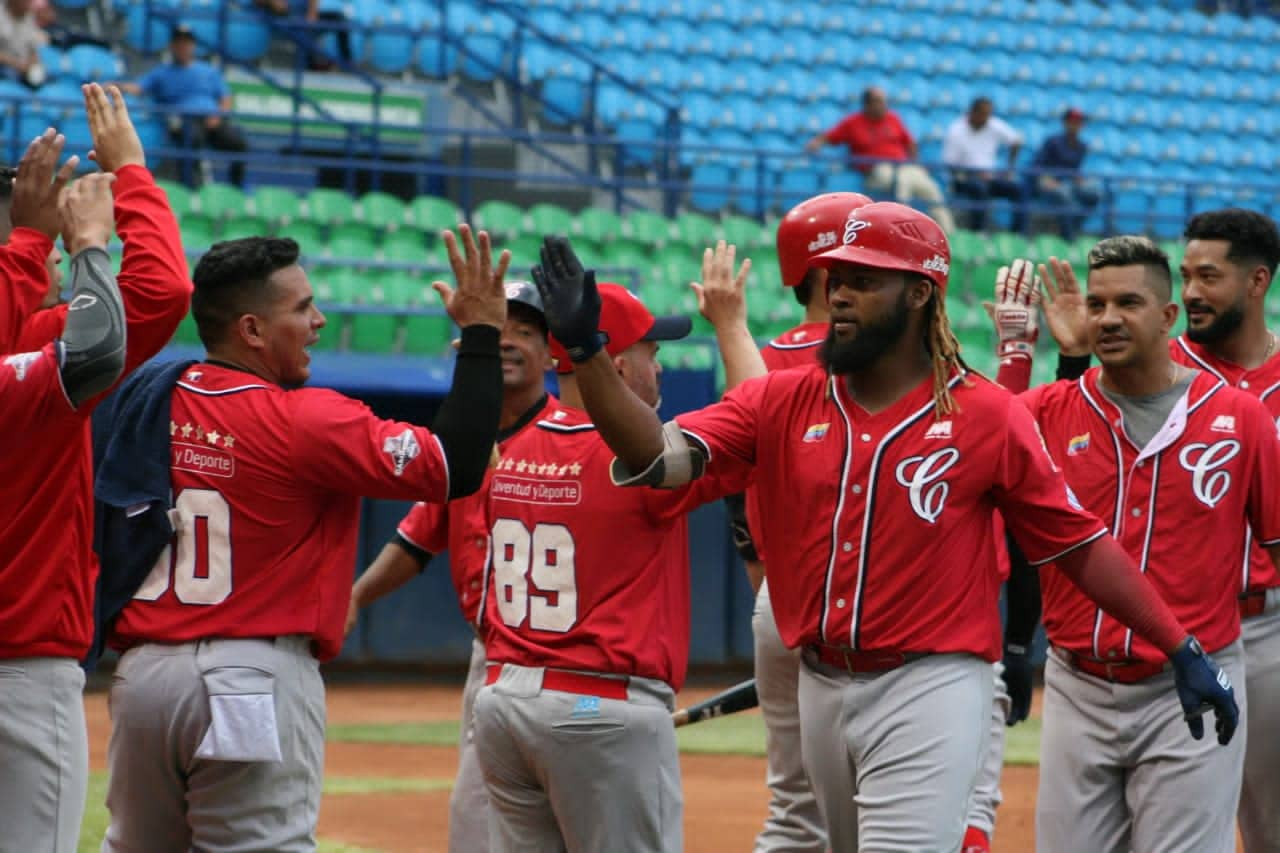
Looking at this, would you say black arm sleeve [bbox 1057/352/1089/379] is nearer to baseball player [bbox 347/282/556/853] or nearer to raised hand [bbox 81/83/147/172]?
baseball player [bbox 347/282/556/853]

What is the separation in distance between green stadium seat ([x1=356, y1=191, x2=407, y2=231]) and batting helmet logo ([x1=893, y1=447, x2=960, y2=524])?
11268mm

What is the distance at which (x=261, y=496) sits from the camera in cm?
449

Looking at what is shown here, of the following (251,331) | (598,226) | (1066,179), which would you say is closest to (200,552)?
(251,331)

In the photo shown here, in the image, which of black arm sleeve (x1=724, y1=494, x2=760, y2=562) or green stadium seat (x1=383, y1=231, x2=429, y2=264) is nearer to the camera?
black arm sleeve (x1=724, y1=494, x2=760, y2=562)

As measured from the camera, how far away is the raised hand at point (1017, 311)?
5.92 metres

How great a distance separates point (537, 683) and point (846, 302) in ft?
4.09

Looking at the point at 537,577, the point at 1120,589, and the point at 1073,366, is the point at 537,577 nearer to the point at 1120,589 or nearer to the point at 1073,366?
the point at 1120,589

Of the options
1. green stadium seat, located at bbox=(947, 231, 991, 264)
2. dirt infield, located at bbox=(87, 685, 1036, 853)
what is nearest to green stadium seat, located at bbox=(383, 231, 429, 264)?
dirt infield, located at bbox=(87, 685, 1036, 853)

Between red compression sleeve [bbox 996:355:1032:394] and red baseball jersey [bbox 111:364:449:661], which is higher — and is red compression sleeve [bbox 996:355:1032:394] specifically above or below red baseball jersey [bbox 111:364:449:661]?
above

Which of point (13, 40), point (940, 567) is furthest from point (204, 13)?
point (940, 567)

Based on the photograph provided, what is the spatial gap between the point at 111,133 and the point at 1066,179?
54.0 feet

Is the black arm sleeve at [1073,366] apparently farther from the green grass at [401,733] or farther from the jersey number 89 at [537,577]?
the green grass at [401,733]

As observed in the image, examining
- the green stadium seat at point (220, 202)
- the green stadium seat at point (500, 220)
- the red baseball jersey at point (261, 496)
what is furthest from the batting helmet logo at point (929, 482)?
the green stadium seat at point (500, 220)

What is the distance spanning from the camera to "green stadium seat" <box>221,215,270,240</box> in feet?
47.4
